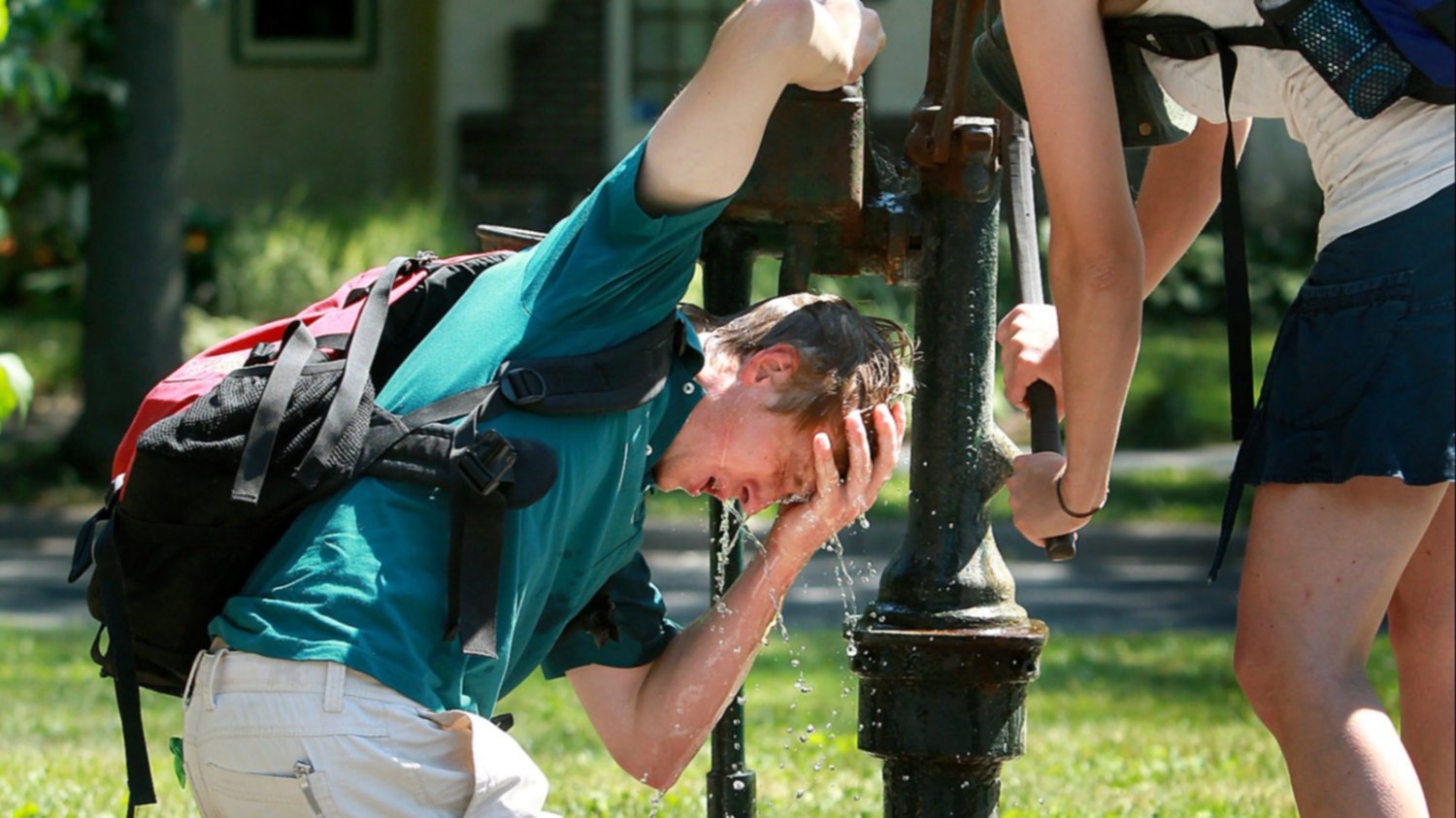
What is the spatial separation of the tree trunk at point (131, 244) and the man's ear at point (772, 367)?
9.31m

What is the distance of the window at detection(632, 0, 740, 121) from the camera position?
16453 millimetres

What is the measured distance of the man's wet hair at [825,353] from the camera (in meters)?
2.59

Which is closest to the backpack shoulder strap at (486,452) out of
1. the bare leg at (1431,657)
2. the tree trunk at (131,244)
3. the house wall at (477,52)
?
the bare leg at (1431,657)

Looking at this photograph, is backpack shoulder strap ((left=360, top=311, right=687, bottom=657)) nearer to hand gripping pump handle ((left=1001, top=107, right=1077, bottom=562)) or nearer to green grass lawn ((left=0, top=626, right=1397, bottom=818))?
hand gripping pump handle ((left=1001, top=107, right=1077, bottom=562))

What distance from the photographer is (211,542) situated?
237cm

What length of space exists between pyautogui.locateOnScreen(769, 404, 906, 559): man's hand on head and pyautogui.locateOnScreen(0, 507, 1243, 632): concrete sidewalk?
4777mm

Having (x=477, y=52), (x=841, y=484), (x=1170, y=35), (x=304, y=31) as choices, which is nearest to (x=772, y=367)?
(x=841, y=484)

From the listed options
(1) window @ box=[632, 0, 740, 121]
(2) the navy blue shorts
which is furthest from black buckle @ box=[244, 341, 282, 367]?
(1) window @ box=[632, 0, 740, 121]

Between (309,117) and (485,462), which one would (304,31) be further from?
(485,462)

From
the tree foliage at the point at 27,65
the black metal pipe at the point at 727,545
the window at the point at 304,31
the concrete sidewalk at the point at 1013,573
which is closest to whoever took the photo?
the black metal pipe at the point at 727,545

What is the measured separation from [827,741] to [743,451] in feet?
7.82

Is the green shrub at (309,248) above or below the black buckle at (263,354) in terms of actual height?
below

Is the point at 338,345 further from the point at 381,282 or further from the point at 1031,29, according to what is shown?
the point at 1031,29

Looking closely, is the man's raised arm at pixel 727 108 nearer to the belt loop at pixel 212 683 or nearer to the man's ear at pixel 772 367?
the man's ear at pixel 772 367
